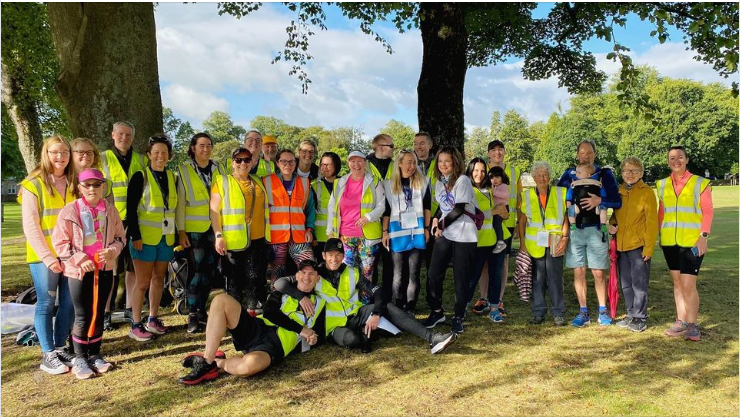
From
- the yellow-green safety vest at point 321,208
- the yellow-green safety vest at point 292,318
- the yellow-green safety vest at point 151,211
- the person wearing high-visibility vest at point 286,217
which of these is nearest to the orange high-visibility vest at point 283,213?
the person wearing high-visibility vest at point 286,217

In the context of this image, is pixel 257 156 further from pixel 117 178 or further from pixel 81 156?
pixel 81 156

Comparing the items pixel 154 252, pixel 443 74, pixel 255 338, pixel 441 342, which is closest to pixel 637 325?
pixel 441 342

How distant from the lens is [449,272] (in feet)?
31.5

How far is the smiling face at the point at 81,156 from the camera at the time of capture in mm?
4691

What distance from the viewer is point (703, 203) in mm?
5449

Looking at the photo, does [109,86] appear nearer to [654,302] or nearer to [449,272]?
[449,272]

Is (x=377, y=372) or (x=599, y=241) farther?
(x=599, y=241)

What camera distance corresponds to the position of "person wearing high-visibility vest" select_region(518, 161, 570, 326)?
5.99m

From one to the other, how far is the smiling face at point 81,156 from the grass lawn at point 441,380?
1.95 meters

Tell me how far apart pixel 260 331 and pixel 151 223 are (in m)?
1.82

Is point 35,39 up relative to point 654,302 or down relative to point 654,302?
up

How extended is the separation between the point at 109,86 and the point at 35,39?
1019 centimetres

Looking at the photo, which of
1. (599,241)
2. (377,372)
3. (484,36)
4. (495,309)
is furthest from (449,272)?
(484,36)

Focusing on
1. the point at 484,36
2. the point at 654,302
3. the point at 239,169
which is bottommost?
the point at 654,302
